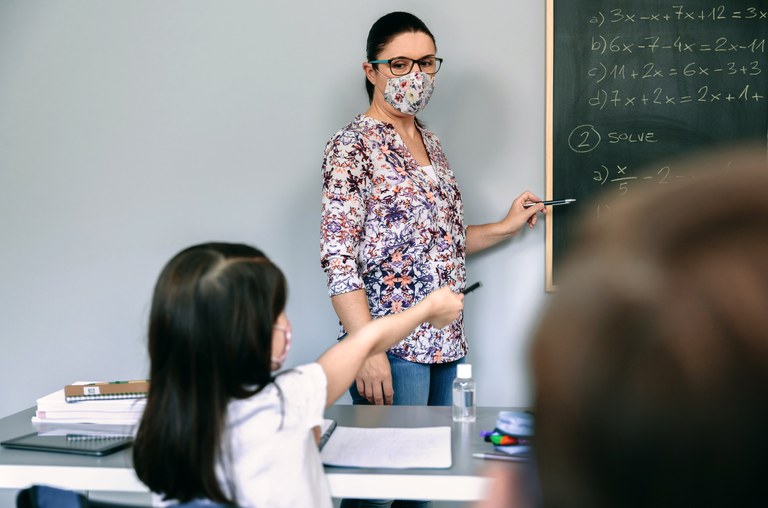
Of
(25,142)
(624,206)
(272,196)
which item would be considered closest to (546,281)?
(272,196)

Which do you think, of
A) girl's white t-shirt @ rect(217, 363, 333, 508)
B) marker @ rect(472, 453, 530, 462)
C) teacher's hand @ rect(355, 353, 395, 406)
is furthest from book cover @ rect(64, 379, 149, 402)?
marker @ rect(472, 453, 530, 462)

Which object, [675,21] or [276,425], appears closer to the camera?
[276,425]

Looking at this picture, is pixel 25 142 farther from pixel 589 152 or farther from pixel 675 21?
pixel 675 21

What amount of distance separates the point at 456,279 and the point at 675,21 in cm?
121

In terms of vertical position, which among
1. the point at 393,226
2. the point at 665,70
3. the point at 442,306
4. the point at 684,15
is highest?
the point at 684,15

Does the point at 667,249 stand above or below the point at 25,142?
below

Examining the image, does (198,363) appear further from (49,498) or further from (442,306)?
(442,306)

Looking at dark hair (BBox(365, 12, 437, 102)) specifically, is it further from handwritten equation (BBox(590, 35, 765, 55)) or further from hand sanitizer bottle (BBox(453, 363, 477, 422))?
hand sanitizer bottle (BBox(453, 363, 477, 422))

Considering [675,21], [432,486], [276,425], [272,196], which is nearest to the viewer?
[276,425]

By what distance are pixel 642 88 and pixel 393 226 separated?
1.09 metres

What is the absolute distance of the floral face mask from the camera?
2148 mm

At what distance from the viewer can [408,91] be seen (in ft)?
7.06

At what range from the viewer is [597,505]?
1.01ft

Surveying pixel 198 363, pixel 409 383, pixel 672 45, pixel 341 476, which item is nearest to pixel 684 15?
pixel 672 45
